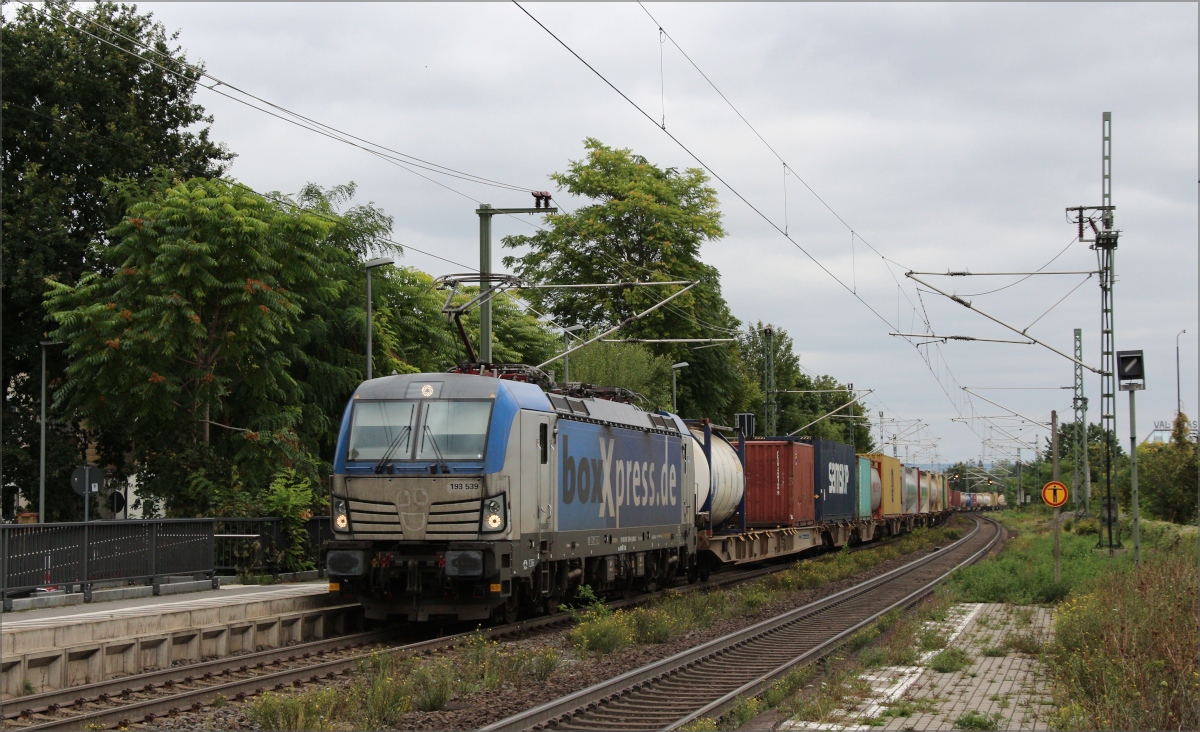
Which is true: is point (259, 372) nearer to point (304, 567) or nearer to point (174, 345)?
point (174, 345)

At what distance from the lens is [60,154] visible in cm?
3297

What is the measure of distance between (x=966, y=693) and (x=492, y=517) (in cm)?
643

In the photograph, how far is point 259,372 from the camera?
85.1 feet

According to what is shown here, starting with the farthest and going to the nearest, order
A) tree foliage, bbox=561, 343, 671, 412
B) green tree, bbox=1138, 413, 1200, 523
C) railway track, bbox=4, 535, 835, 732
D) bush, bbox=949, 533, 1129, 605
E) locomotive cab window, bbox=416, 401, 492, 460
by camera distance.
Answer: tree foliage, bbox=561, 343, 671, 412
green tree, bbox=1138, 413, 1200, 523
bush, bbox=949, 533, 1129, 605
locomotive cab window, bbox=416, 401, 492, 460
railway track, bbox=4, 535, 835, 732

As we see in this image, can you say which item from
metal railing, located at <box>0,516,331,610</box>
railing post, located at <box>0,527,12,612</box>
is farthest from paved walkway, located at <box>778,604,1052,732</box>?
railing post, located at <box>0,527,12,612</box>

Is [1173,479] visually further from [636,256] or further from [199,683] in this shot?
[199,683]

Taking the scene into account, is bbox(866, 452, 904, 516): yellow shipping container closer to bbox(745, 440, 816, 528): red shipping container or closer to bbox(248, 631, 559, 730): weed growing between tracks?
bbox(745, 440, 816, 528): red shipping container

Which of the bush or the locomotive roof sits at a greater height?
the locomotive roof

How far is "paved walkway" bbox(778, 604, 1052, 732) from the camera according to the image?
10.1m

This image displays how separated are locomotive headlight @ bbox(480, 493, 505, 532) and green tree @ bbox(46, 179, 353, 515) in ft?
33.9

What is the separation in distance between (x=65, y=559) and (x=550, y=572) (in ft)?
23.8

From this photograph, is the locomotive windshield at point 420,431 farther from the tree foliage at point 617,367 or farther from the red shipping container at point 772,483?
the tree foliage at point 617,367

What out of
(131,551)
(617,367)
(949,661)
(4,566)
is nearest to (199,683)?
(4,566)

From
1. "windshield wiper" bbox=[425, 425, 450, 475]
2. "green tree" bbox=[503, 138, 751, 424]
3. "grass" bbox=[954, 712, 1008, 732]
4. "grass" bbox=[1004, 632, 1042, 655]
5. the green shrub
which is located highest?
A: "green tree" bbox=[503, 138, 751, 424]
